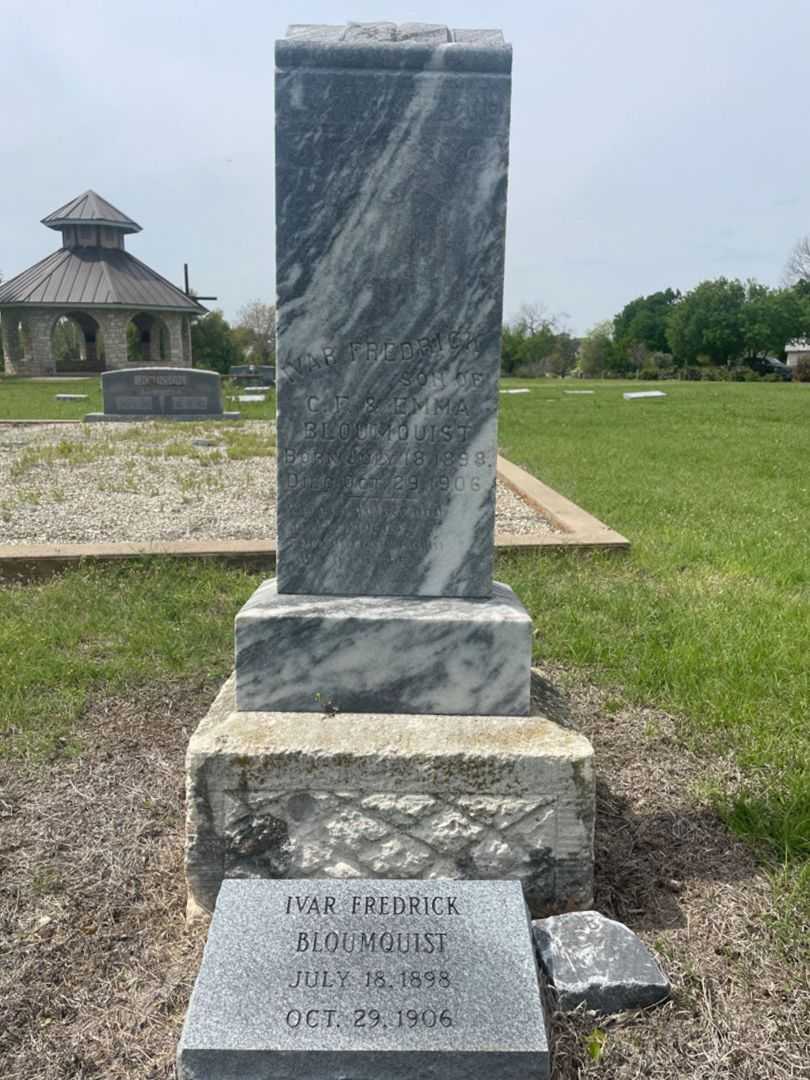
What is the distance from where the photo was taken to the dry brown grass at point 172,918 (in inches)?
74.8

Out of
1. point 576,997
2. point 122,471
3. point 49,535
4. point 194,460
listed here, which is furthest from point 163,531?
point 576,997

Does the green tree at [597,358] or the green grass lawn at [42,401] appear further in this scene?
the green tree at [597,358]

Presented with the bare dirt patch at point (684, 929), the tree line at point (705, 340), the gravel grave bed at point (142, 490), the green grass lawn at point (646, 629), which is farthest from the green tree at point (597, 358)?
the bare dirt patch at point (684, 929)

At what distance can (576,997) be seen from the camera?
1979 mm

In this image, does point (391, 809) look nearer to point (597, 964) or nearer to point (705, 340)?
point (597, 964)

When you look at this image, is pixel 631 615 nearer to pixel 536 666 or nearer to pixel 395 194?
pixel 536 666

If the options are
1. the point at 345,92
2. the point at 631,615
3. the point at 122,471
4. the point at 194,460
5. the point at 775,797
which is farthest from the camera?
the point at 194,460

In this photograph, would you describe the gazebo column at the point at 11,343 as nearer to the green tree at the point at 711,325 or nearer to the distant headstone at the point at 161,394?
the distant headstone at the point at 161,394

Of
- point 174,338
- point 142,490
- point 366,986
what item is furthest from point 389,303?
point 174,338

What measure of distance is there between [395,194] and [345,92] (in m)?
0.29

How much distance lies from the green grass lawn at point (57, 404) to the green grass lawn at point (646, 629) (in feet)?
41.0

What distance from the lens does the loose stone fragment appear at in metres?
1.99

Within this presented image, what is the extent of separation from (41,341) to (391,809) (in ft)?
128

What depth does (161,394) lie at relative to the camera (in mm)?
16766
